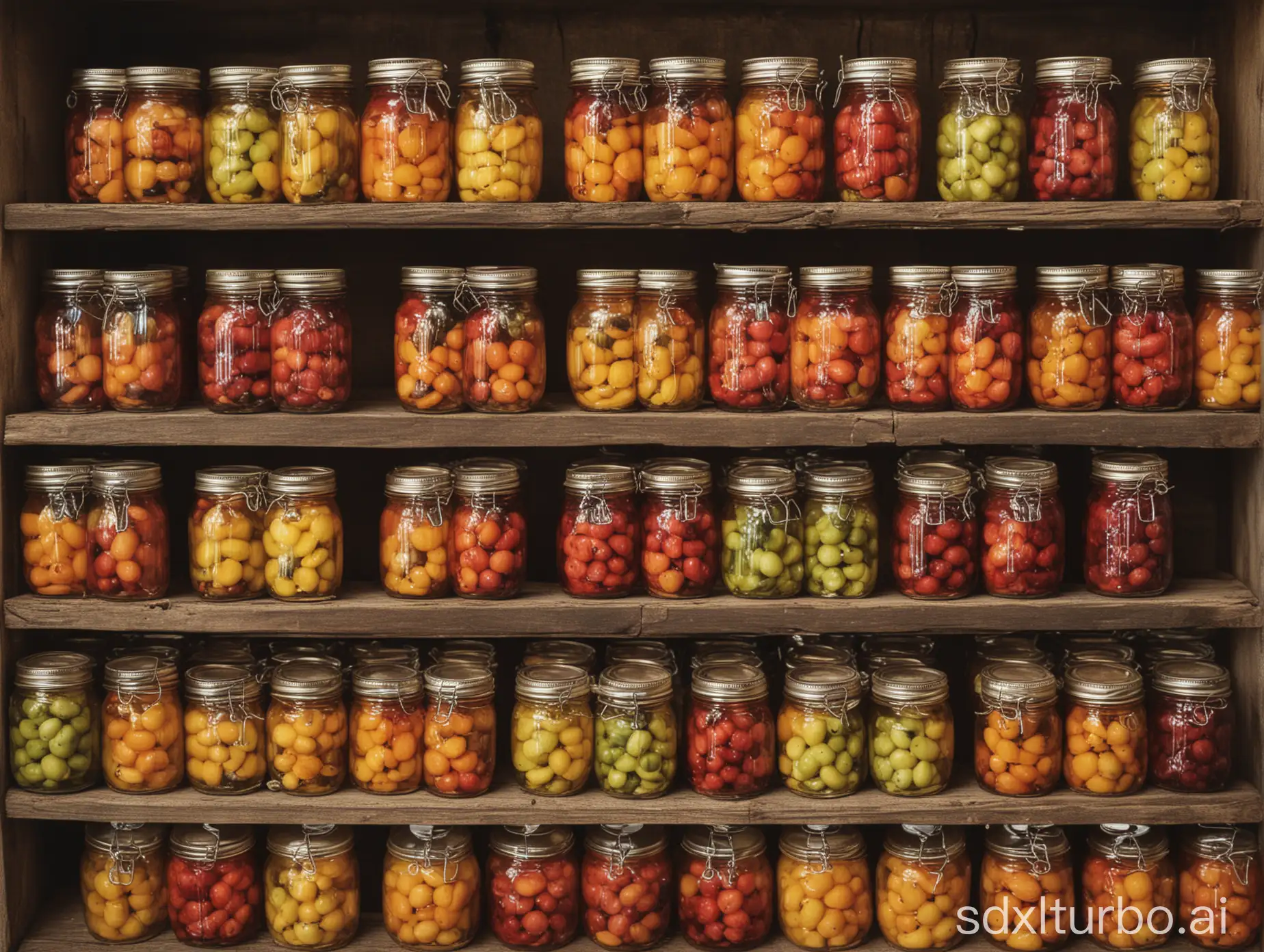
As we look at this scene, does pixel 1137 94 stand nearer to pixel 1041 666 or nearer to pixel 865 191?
pixel 865 191

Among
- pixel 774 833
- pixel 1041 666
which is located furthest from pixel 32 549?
pixel 1041 666

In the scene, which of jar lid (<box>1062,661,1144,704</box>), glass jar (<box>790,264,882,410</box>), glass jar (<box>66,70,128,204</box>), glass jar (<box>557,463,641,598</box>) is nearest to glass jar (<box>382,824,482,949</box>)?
glass jar (<box>557,463,641,598</box>)

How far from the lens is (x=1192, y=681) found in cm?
246

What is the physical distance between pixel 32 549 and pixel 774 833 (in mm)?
1384

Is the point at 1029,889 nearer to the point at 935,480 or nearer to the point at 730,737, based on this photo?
the point at 730,737

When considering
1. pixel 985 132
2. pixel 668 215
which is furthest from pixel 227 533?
pixel 985 132

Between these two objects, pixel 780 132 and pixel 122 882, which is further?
pixel 122 882

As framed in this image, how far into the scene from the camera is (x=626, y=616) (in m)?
2.44

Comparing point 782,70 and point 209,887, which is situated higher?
point 782,70

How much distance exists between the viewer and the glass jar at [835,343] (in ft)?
7.94

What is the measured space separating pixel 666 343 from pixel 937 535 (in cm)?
55

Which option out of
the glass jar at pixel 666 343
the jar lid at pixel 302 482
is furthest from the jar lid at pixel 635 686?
the jar lid at pixel 302 482

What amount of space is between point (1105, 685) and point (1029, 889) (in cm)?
37

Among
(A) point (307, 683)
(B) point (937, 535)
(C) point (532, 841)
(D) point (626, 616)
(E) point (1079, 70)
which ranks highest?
(E) point (1079, 70)
